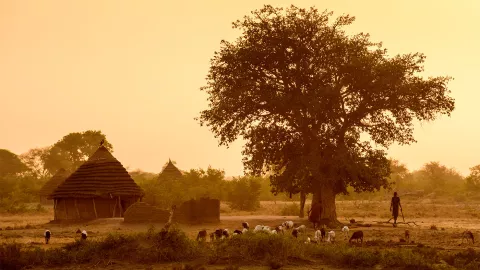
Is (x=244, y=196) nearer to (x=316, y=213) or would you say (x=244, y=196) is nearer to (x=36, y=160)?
(x=316, y=213)

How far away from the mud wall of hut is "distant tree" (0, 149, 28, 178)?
83.8 meters

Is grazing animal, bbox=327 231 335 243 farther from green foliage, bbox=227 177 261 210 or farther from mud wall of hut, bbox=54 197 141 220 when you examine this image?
green foliage, bbox=227 177 261 210

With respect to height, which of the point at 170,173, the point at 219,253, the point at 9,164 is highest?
the point at 9,164

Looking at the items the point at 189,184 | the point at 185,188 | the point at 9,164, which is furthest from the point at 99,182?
the point at 9,164

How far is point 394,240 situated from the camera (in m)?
27.8

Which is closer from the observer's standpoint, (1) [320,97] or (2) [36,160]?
(1) [320,97]

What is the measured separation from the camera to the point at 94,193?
40.8 m

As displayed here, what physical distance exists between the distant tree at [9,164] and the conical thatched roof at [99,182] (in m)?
84.0

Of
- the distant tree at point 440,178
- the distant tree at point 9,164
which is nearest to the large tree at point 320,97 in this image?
the distant tree at point 440,178

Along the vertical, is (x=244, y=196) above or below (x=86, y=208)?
above

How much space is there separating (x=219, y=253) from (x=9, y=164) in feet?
358

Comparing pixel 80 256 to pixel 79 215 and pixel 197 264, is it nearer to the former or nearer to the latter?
pixel 197 264

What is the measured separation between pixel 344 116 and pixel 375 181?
13.3 feet

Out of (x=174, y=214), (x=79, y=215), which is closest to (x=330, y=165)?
(x=174, y=214)
